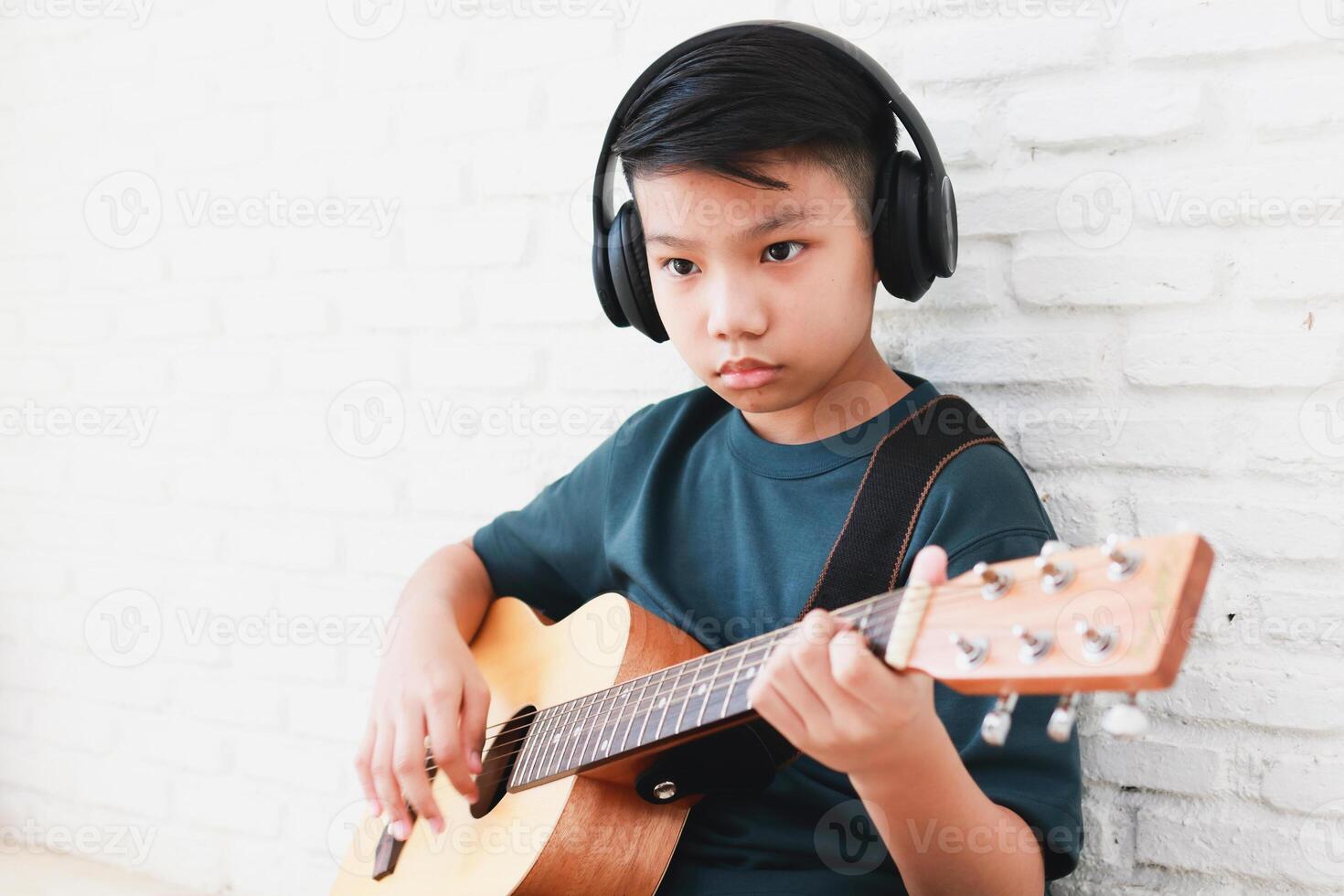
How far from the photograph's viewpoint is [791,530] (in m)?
1.00

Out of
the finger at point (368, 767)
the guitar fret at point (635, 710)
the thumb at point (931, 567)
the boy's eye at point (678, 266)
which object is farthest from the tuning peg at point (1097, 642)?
the finger at point (368, 767)

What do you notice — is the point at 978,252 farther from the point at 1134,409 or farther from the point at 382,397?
the point at 382,397

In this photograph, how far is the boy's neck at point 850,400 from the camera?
1.01 metres

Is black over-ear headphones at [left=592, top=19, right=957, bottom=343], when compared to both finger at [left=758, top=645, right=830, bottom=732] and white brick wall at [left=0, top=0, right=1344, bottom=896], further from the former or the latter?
finger at [left=758, top=645, right=830, bottom=732]

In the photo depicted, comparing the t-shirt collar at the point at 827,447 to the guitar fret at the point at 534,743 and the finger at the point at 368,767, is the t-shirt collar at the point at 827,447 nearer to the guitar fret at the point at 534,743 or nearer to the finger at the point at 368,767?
the guitar fret at the point at 534,743

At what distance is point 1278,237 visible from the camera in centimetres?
97

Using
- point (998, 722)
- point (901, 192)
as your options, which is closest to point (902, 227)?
point (901, 192)

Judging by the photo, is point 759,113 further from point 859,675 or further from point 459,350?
point 459,350

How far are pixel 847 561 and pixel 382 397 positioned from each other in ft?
2.66

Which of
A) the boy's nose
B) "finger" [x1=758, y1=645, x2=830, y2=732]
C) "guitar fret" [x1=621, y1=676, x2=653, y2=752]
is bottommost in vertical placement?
"guitar fret" [x1=621, y1=676, x2=653, y2=752]

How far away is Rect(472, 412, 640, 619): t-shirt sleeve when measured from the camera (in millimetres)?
1214

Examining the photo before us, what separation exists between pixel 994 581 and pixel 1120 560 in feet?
0.24

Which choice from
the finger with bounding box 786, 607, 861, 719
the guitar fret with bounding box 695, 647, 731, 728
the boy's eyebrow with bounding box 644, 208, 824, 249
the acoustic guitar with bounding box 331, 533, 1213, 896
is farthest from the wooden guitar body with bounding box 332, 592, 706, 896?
the boy's eyebrow with bounding box 644, 208, 824, 249

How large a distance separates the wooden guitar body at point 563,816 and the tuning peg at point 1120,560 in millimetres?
424
